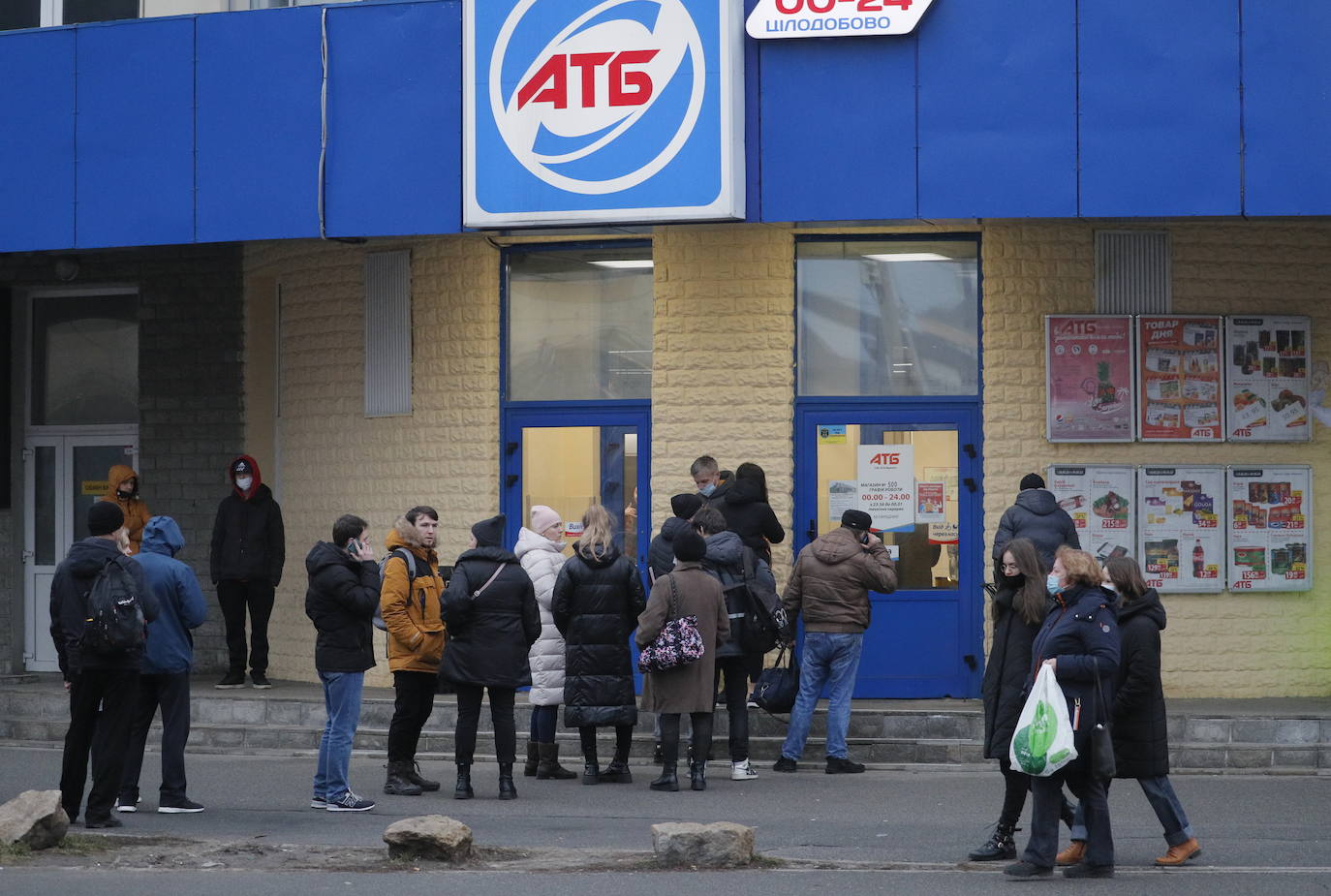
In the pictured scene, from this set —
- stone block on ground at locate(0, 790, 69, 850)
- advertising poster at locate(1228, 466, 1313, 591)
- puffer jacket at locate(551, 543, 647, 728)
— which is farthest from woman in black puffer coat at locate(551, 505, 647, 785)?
advertising poster at locate(1228, 466, 1313, 591)

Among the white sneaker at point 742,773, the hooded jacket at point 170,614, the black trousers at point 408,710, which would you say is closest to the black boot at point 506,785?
the black trousers at point 408,710

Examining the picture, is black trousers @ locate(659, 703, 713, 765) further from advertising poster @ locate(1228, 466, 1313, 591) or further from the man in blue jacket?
advertising poster @ locate(1228, 466, 1313, 591)

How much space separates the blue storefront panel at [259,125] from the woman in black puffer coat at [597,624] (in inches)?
144

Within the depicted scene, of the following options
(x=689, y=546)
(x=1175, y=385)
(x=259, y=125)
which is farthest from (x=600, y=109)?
(x=1175, y=385)

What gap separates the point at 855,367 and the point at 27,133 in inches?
270

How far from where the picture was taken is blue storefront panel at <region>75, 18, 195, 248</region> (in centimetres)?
1360

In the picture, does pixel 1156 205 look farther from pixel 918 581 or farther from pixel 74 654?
pixel 74 654

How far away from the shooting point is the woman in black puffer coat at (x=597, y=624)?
11445mm

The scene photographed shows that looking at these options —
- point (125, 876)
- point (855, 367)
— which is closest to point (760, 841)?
point (125, 876)

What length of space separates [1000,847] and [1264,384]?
5.98 m

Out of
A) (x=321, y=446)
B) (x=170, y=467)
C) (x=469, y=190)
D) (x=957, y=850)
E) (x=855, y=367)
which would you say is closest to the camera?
(x=957, y=850)

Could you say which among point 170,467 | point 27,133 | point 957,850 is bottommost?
point 957,850

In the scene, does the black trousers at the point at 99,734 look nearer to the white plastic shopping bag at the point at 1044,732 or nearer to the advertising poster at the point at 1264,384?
the white plastic shopping bag at the point at 1044,732

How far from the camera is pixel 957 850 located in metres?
9.31
